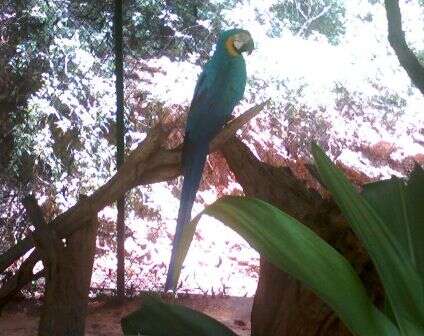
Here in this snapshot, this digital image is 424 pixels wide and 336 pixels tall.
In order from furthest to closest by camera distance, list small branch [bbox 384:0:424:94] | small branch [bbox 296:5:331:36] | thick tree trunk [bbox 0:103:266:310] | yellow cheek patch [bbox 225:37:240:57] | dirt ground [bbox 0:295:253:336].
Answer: small branch [bbox 296:5:331:36]
dirt ground [bbox 0:295:253:336]
yellow cheek patch [bbox 225:37:240:57]
thick tree trunk [bbox 0:103:266:310]
small branch [bbox 384:0:424:94]

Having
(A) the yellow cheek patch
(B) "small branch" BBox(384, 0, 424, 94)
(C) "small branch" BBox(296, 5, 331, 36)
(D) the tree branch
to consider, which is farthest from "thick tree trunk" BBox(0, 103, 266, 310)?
(C) "small branch" BBox(296, 5, 331, 36)

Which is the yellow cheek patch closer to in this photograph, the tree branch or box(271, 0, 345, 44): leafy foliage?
the tree branch

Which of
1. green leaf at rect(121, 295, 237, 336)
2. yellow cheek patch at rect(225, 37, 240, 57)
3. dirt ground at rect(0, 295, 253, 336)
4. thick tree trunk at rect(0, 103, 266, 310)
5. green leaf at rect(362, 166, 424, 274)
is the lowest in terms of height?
green leaf at rect(121, 295, 237, 336)

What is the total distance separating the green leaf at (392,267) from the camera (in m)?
0.28

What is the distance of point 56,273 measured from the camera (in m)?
1.09

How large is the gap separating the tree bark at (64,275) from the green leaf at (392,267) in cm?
90

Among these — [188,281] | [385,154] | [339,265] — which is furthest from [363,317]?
[385,154]

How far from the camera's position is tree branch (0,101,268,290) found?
3.72 ft

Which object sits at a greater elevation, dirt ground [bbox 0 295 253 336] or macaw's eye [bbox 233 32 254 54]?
macaw's eye [bbox 233 32 254 54]

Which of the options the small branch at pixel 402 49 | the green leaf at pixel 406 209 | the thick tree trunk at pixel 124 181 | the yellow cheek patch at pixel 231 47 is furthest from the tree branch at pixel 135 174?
the green leaf at pixel 406 209

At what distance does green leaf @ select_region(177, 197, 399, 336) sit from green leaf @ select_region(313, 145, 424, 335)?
18 millimetres

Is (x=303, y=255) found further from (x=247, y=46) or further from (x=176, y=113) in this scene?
(x=176, y=113)

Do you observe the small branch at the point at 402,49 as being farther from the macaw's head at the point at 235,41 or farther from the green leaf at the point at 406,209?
the green leaf at the point at 406,209

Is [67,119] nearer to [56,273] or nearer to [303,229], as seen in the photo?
[56,273]
